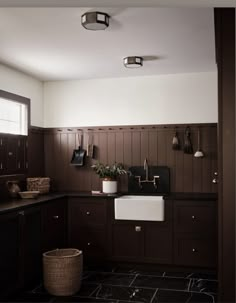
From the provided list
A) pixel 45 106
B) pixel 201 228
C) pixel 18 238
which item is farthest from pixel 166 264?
pixel 45 106

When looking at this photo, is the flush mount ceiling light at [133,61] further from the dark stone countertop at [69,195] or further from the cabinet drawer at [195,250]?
the cabinet drawer at [195,250]

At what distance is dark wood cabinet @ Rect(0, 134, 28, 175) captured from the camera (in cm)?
425

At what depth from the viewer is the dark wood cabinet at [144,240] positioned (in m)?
4.58

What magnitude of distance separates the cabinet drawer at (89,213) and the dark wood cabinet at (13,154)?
83 centimetres

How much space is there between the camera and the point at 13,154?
177 inches

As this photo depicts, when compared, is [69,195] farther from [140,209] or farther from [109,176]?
[140,209]

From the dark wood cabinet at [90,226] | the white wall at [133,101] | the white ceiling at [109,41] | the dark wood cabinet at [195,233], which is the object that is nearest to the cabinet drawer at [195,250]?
the dark wood cabinet at [195,233]

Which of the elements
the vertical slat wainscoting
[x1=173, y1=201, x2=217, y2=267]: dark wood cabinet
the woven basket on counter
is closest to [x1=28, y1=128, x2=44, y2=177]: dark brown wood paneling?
the vertical slat wainscoting

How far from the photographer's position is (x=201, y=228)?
4484 mm

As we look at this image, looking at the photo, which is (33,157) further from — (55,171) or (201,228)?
(201,228)

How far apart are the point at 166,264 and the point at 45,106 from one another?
8.99 ft

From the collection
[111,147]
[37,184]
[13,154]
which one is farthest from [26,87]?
[111,147]

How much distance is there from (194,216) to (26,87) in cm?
270

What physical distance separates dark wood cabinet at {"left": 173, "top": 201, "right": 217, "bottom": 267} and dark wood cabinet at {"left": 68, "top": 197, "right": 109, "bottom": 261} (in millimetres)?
876
